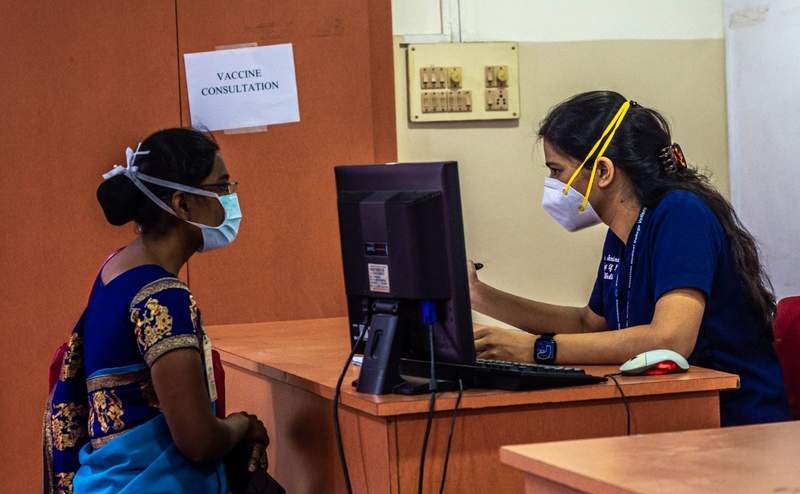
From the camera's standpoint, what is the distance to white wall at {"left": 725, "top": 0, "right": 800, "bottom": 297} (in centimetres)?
334

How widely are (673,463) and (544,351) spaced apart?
0.75 meters

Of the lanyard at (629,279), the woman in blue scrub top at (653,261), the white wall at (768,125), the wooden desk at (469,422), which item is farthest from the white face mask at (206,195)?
the white wall at (768,125)

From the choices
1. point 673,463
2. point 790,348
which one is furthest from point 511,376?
point 790,348

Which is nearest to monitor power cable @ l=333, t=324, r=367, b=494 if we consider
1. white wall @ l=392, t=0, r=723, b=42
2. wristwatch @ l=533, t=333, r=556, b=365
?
wristwatch @ l=533, t=333, r=556, b=365

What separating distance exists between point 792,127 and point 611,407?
193 cm

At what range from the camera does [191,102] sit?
3010mm

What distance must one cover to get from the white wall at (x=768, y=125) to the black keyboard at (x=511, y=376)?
6.10 ft

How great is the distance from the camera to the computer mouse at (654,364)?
5.92 feet

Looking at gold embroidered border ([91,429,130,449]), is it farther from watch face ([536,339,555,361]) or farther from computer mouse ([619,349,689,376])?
computer mouse ([619,349,689,376])

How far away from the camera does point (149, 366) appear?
172 centimetres

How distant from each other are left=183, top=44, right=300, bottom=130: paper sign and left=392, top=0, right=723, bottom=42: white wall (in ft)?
1.78

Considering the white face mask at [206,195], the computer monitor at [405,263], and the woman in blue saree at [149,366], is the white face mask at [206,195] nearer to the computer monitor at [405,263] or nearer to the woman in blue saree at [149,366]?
the woman in blue saree at [149,366]

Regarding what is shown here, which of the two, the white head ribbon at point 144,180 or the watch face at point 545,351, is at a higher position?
the white head ribbon at point 144,180

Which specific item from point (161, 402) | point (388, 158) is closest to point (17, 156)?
point (388, 158)
